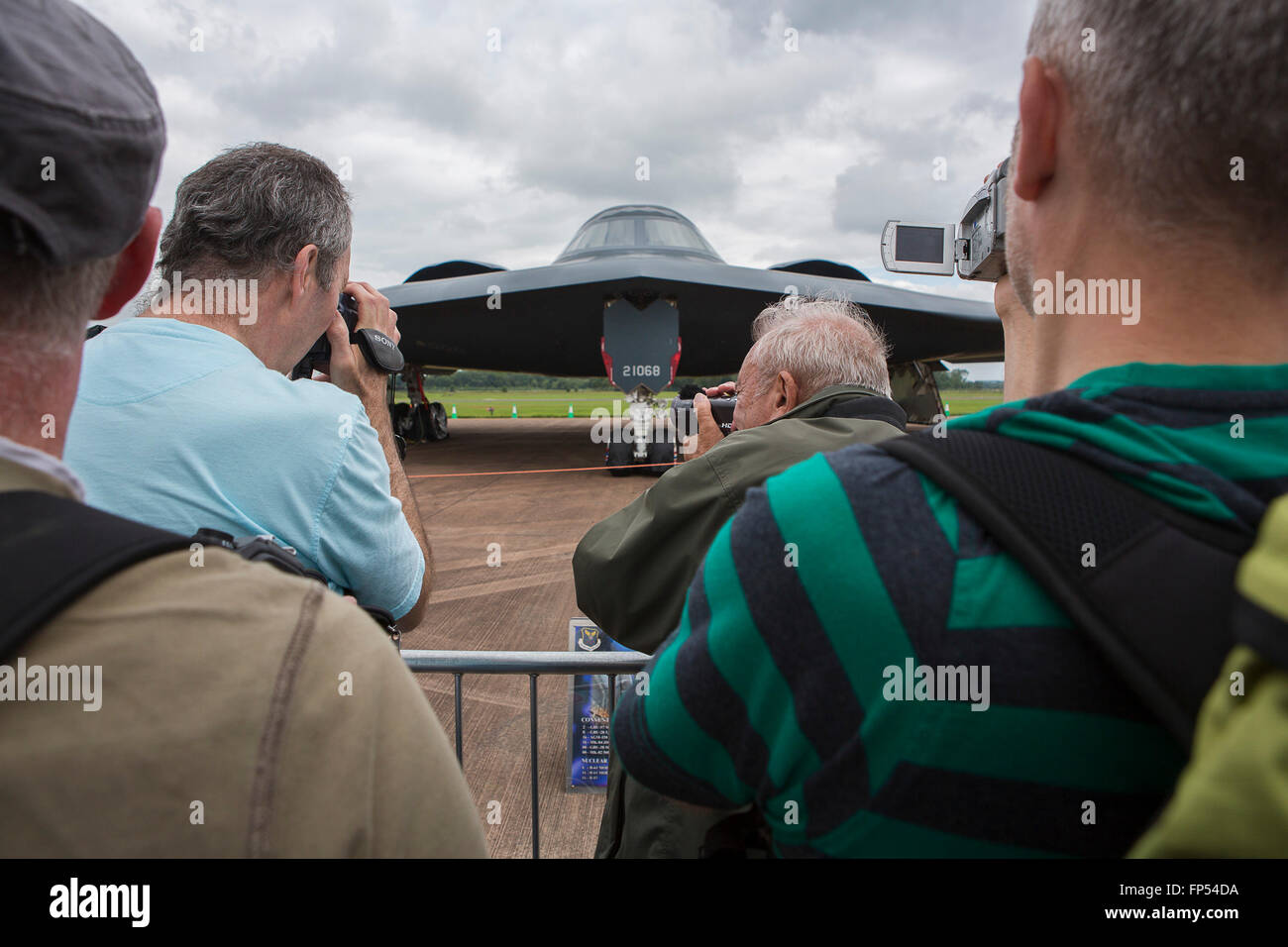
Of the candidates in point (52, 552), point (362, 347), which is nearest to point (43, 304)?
point (52, 552)

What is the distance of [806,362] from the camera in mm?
2250

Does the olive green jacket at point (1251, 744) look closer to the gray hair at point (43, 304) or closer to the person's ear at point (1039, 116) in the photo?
the person's ear at point (1039, 116)

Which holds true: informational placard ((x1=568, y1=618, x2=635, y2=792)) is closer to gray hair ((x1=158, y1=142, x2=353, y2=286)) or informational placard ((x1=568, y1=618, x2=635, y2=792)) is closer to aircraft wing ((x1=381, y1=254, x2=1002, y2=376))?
gray hair ((x1=158, y1=142, x2=353, y2=286))

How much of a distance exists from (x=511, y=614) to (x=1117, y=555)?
504 cm

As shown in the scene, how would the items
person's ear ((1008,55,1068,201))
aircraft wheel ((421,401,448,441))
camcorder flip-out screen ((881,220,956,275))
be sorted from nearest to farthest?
person's ear ((1008,55,1068,201)), camcorder flip-out screen ((881,220,956,275)), aircraft wheel ((421,401,448,441))

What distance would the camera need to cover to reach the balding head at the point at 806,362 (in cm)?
222

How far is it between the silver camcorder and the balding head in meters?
0.32

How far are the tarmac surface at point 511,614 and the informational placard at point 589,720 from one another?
0.32ft

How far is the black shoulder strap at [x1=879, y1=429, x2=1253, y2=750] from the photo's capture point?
623 millimetres

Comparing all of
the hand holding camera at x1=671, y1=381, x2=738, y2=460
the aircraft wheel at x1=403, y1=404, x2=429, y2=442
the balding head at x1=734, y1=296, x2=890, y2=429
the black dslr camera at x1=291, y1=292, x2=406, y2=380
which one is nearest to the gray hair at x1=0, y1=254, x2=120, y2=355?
the black dslr camera at x1=291, y1=292, x2=406, y2=380

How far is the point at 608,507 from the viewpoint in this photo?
30.5ft

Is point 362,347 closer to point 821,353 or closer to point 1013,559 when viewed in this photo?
point 821,353

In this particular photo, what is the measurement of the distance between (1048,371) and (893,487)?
1.19 feet
